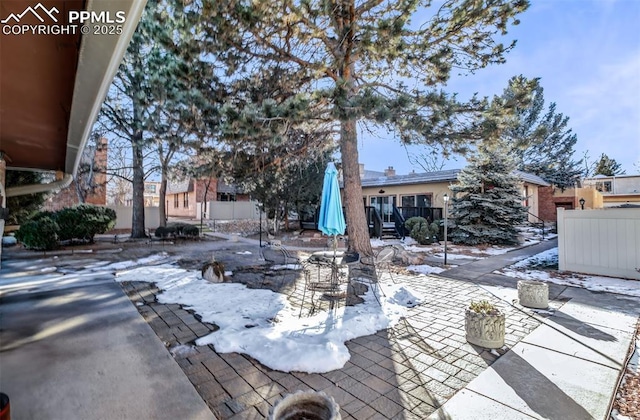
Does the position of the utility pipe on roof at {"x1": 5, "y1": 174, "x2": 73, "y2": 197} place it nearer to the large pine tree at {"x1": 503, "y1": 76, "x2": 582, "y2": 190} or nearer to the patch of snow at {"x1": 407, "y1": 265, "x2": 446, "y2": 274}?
the patch of snow at {"x1": 407, "y1": 265, "x2": 446, "y2": 274}

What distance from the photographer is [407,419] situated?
236cm

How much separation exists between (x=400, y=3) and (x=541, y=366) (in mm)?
7051

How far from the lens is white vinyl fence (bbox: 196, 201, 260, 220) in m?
26.0

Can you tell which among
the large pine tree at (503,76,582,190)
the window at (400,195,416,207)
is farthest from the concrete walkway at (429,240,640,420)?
the large pine tree at (503,76,582,190)

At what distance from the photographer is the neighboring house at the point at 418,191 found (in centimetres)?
1652

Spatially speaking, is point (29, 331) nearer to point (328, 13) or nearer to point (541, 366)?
point (541, 366)

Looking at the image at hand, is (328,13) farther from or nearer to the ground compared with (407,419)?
farther from the ground

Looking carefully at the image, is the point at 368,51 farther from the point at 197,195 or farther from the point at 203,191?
the point at 197,195

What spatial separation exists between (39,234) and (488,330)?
13.3m

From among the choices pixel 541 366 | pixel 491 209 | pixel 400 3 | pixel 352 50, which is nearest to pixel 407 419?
pixel 541 366

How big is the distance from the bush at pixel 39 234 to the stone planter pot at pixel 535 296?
45.1ft

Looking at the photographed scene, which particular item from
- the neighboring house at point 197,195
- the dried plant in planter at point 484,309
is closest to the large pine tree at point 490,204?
the dried plant in planter at point 484,309

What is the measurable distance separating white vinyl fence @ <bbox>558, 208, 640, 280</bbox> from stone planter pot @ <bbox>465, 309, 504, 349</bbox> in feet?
18.0

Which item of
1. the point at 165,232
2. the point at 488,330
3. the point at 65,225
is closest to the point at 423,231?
the point at 488,330
